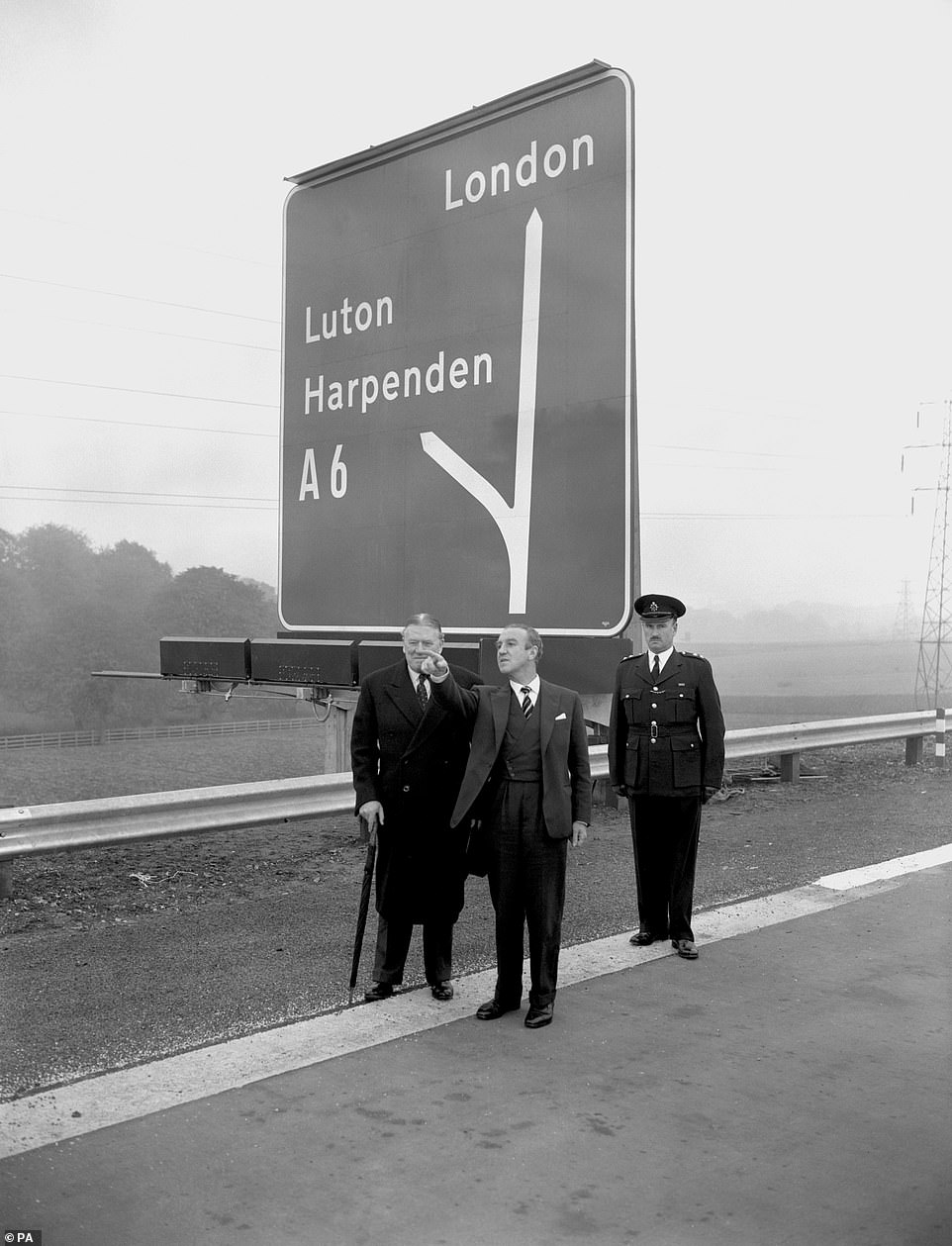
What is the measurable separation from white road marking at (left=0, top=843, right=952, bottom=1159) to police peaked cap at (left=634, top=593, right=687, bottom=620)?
1505 mm

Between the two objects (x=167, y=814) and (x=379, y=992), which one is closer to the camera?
(x=379, y=992)

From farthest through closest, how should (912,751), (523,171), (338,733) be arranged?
(912,751), (338,733), (523,171)

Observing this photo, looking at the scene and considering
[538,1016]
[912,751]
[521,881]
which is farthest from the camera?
[912,751]

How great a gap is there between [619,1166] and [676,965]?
2105mm

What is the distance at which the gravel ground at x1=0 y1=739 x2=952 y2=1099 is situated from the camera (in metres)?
4.37

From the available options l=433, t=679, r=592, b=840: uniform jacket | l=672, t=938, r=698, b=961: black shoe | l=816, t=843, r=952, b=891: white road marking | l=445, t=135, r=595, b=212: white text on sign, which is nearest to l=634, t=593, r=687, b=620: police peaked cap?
l=433, t=679, r=592, b=840: uniform jacket

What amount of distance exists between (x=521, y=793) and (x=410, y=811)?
45cm

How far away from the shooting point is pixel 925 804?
32.7 ft

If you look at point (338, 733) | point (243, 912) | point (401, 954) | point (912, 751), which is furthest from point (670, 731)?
point (912, 751)

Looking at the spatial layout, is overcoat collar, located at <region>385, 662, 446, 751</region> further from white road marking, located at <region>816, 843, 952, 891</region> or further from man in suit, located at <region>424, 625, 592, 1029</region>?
white road marking, located at <region>816, 843, 952, 891</region>

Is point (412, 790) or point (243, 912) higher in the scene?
point (412, 790)

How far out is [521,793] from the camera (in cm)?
481

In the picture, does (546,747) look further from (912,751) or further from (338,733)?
(912,751)

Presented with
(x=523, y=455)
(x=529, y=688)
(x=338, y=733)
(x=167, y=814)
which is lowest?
(x=167, y=814)
